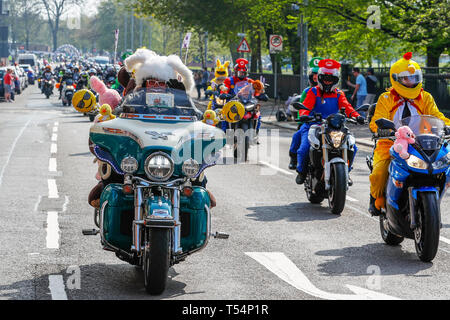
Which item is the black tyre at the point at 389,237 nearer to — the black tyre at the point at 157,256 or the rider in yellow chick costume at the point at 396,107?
the rider in yellow chick costume at the point at 396,107

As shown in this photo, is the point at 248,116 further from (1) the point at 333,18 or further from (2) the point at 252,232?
(1) the point at 333,18

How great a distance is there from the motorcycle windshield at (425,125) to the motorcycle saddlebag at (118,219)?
274 cm

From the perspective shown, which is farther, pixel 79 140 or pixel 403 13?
pixel 403 13

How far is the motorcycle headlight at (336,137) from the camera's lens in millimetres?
11492

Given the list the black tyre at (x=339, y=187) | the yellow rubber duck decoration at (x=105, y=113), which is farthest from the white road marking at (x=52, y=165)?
the yellow rubber duck decoration at (x=105, y=113)

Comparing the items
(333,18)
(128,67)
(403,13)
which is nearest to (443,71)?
(403,13)

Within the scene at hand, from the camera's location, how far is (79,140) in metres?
22.0

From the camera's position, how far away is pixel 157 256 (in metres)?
6.44

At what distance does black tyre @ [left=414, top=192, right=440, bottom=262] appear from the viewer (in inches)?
313

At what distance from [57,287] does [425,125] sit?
345 centimetres

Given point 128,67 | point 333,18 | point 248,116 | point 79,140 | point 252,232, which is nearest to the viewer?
point 128,67

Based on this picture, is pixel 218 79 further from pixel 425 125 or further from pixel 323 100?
pixel 425 125

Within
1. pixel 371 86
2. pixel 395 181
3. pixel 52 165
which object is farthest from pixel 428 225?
pixel 371 86
